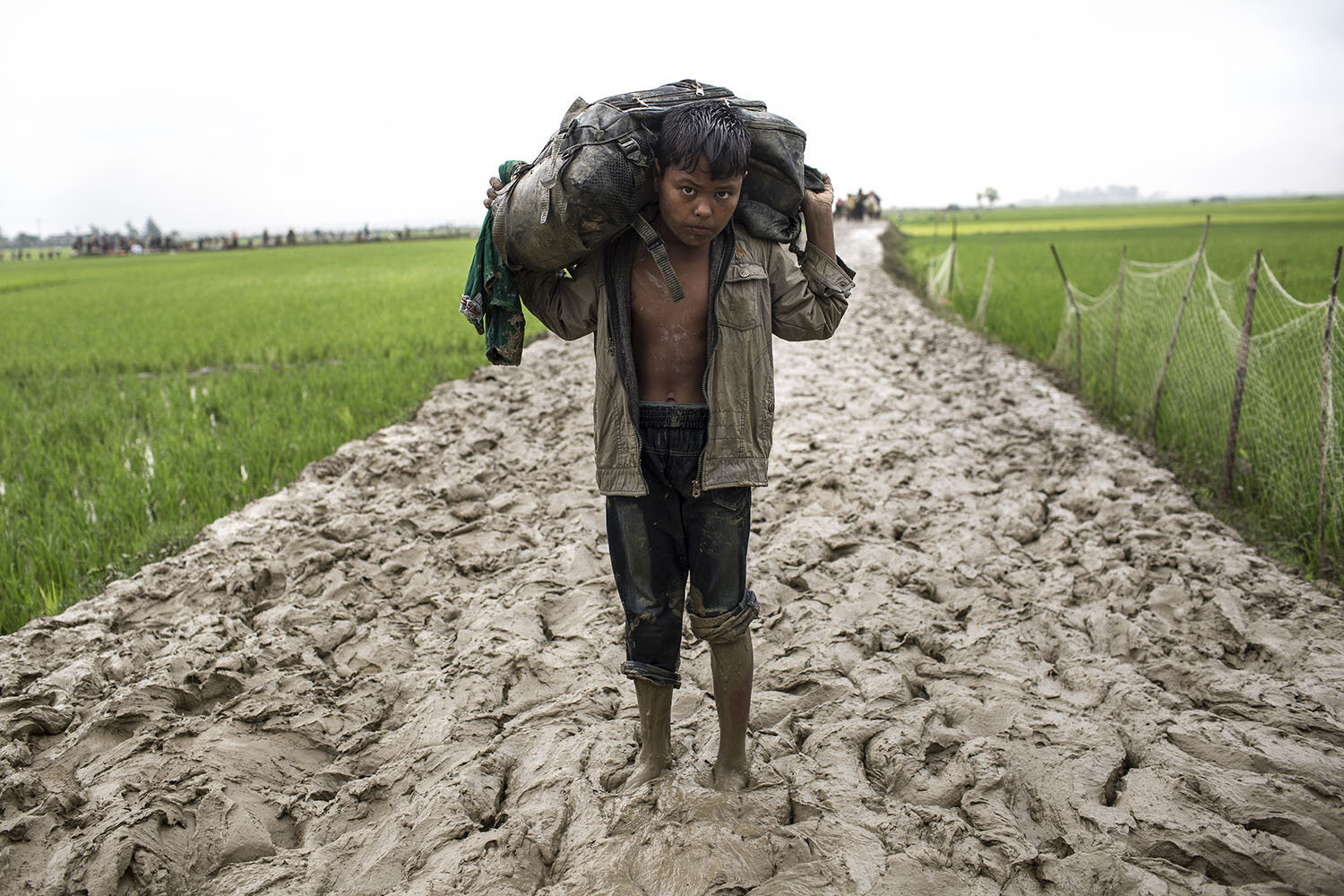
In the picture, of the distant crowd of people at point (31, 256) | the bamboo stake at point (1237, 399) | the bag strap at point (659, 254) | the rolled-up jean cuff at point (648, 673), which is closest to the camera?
the bag strap at point (659, 254)

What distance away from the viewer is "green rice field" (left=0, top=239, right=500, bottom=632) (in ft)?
12.3

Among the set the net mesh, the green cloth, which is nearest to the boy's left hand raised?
the green cloth

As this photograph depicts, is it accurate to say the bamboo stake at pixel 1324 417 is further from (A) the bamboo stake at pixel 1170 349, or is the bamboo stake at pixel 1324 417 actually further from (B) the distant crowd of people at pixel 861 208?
(B) the distant crowd of people at pixel 861 208

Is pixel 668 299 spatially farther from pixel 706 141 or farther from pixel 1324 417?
pixel 1324 417

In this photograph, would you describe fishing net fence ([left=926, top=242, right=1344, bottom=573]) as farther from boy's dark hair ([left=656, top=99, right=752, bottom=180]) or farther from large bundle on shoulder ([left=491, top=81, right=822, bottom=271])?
boy's dark hair ([left=656, top=99, right=752, bottom=180])

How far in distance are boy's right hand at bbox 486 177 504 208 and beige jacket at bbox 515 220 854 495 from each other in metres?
0.17

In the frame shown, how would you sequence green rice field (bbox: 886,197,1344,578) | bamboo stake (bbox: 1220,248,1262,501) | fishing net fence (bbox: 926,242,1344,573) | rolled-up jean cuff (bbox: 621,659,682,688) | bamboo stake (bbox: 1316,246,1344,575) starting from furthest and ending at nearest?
bamboo stake (bbox: 1220,248,1262,501), green rice field (bbox: 886,197,1344,578), fishing net fence (bbox: 926,242,1344,573), bamboo stake (bbox: 1316,246,1344,575), rolled-up jean cuff (bbox: 621,659,682,688)

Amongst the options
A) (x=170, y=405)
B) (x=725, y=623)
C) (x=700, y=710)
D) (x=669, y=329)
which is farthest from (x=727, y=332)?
(x=170, y=405)

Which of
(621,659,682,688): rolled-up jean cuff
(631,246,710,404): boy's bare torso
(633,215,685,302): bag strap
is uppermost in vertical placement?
(633,215,685,302): bag strap

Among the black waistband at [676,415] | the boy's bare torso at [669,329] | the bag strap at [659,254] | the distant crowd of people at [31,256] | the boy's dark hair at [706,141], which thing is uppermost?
the distant crowd of people at [31,256]

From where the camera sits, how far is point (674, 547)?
1.94 metres

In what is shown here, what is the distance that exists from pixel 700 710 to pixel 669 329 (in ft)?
3.87

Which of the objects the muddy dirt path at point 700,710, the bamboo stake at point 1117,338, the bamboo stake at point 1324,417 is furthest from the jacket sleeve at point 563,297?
the bamboo stake at point 1117,338

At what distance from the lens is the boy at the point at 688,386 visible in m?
1.82
